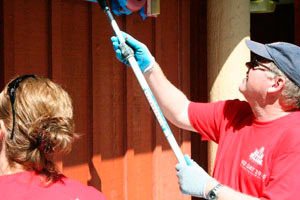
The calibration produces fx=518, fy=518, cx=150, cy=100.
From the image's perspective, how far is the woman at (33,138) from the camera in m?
1.66

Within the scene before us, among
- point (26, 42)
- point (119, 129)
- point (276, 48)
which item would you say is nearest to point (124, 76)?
point (119, 129)

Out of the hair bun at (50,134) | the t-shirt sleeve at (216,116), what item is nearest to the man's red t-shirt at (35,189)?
the hair bun at (50,134)

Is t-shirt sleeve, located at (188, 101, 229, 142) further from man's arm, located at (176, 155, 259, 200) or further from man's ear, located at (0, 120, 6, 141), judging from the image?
man's ear, located at (0, 120, 6, 141)

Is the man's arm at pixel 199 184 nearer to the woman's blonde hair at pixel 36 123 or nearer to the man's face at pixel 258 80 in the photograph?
the man's face at pixel 258 80

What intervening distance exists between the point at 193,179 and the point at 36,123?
0.96 metres

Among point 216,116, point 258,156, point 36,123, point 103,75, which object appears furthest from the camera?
point 103,75

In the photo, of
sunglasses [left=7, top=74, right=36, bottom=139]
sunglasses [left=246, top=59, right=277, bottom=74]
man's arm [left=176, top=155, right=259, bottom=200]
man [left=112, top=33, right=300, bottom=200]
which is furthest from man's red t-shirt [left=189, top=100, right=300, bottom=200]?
sunglasses [left=7, top=74, right=36, bottom=139]

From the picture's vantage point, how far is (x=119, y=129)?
353 cm

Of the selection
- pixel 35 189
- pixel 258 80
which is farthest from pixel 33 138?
pixel 258 80

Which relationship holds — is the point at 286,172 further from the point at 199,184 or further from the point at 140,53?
the point at 140,53

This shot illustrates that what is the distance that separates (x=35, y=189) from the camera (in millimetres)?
1683

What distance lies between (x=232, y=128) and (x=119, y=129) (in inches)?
43.5

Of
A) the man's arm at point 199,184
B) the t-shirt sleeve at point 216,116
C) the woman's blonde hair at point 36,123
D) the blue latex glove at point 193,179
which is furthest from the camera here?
the t-shirt sleeve at point 216,116

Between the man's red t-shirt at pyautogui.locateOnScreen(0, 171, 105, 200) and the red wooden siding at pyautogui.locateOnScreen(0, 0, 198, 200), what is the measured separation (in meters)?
1.13
